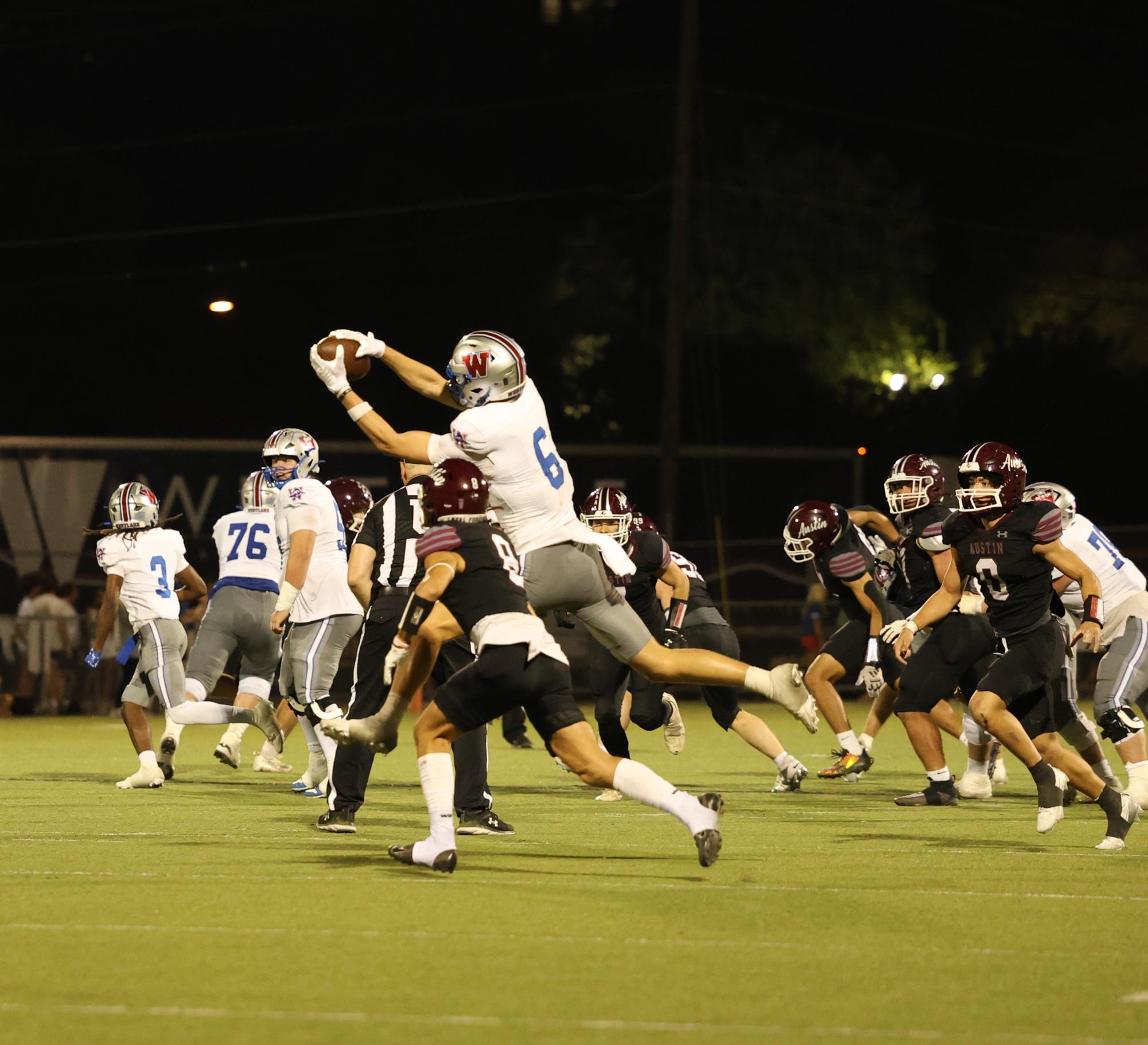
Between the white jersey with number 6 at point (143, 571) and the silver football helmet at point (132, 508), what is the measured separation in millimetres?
57

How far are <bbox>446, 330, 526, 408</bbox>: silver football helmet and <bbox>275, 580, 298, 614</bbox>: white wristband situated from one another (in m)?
2.84

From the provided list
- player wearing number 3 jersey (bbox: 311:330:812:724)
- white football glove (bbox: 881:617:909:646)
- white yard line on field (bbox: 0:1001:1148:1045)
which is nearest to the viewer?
white yard line on field (bbox: 0:1001:1148:1045)

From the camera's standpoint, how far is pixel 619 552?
8.78 meters

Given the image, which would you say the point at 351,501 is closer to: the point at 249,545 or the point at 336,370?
the point at 249,545

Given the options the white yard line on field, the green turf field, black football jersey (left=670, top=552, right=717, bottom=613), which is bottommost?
the white yard line on field

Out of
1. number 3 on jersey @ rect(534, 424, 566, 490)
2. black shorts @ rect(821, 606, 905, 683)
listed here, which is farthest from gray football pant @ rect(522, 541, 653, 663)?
black shorts @ rect(821, 606, 905, 683)

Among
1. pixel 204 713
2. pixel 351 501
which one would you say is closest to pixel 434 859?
pixel 204 713

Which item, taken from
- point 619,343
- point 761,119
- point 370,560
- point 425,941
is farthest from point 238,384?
point 425,941

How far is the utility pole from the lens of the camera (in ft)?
89.2

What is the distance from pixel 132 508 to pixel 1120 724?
7.12 meters

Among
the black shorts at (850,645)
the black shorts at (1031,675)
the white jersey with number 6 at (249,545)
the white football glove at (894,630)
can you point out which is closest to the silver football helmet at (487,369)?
the white football glove at (894,630)

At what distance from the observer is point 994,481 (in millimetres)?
9648

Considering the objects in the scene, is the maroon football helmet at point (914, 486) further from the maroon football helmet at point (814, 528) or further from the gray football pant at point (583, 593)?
the gray football pant at point (583, 593)

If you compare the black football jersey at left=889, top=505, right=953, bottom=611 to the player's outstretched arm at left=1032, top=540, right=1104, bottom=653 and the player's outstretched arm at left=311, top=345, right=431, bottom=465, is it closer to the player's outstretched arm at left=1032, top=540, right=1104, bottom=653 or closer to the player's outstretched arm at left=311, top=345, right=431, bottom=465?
the player's outstretched arm at left=1032, top=540, right=1104, bottom=653
